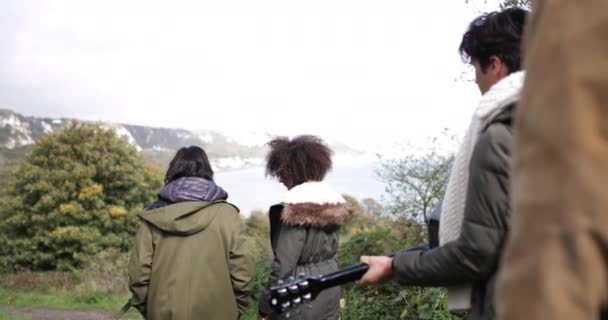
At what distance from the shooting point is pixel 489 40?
226 cm

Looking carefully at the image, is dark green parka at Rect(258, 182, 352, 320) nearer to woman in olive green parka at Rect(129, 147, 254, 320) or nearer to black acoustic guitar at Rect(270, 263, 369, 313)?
woman in olive green parka at Rect(129, 147, 254, 320)

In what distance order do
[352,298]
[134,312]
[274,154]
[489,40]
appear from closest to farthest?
[489,40] < [274,154] < [352,298] < [134,312]

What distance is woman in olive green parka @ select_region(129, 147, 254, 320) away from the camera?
4.50 metres

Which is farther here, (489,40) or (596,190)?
(489,40)

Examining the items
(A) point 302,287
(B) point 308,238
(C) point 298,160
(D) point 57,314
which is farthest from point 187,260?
(D) point 57,314

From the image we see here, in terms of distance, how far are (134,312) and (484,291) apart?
10.6 meters

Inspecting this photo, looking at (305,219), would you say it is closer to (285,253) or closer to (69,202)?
(285,253)

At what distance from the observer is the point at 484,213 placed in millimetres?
1890

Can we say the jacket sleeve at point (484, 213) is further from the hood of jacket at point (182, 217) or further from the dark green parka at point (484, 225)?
the hood of jacket at point (182, 217)

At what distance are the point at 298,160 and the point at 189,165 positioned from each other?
79cm

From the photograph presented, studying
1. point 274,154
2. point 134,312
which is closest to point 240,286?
point 274,154

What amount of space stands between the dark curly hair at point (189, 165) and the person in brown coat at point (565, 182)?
396 cm

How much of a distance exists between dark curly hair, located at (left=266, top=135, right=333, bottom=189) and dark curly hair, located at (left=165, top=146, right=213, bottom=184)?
19.0 inches

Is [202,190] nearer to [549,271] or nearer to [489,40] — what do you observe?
[489,40]
